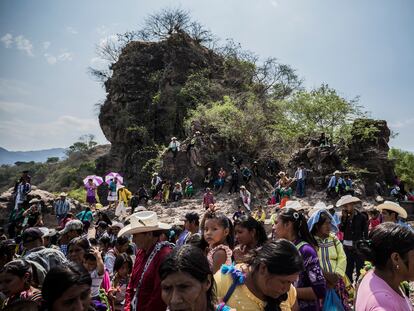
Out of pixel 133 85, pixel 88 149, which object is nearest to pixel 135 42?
pixel 133 85

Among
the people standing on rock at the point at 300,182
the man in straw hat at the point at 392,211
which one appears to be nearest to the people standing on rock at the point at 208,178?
the people standing on rock at the point at 300,182

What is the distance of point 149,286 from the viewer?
3.02 m

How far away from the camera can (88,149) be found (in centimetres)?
5547

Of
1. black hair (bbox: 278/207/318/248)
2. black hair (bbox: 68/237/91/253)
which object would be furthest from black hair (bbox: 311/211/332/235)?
black hair (bbox: 68/237/91/253)

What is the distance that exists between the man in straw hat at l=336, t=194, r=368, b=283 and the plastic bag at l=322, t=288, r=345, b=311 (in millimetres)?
3522

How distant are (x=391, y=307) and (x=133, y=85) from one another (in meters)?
29.1

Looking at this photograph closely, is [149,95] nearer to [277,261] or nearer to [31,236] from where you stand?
[31,236]

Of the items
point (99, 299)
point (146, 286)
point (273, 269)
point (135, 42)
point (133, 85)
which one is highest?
point (135, 42)

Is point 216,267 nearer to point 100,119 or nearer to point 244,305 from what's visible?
point 244,305

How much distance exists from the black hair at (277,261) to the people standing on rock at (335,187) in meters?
13.6

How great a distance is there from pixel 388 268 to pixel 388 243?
0.50 feet

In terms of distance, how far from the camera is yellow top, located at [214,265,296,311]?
198 cm

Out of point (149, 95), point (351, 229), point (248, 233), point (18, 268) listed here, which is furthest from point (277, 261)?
point (149, 95)

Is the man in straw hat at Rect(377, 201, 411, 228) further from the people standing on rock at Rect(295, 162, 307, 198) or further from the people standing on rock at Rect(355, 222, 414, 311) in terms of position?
the people standing on rock at Rect(295, 162, 307, 198)
